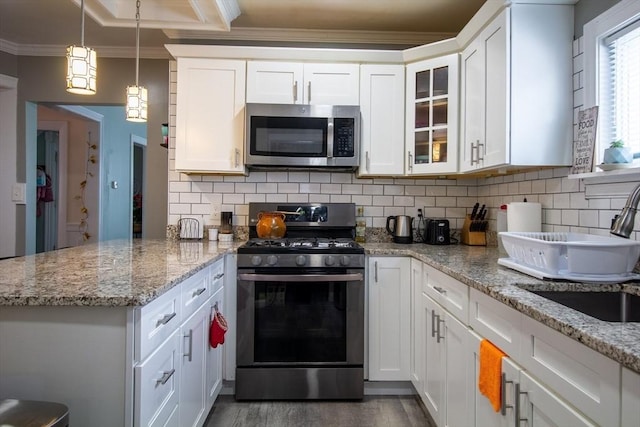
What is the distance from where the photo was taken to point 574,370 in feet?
3.00

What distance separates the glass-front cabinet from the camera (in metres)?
2.57

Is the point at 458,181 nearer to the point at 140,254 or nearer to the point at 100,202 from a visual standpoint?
the point at 140,254

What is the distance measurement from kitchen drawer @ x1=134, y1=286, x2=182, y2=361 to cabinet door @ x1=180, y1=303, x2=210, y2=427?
15 cm

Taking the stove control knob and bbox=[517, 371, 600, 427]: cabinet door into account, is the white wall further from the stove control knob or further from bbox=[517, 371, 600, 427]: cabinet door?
bbox=[517, 371, 600, 427]: cabinet door

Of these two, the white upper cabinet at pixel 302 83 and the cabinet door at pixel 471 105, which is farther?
the white upper cabinet at pixel 302 83

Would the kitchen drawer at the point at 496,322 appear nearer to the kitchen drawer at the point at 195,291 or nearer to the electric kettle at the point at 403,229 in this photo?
the kitchen drawer at the point at 195,291

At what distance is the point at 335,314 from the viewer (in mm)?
2422

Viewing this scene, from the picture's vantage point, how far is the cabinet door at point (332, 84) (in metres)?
2.75

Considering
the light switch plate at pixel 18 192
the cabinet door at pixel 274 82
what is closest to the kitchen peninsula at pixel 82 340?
the cabinet door at pixel 274 82

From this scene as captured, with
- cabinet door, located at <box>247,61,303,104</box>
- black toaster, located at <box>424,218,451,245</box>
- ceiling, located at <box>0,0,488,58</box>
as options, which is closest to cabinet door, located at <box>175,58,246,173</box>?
cabinet door, located at <box>247,61,303,104</box>

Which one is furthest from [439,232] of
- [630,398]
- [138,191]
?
[138,191]

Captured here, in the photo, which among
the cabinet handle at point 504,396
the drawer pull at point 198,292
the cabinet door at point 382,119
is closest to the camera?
the cabinet handle at point 504,396

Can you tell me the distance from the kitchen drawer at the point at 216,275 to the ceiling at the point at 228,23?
4.97 feet

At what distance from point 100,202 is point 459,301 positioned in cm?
451
